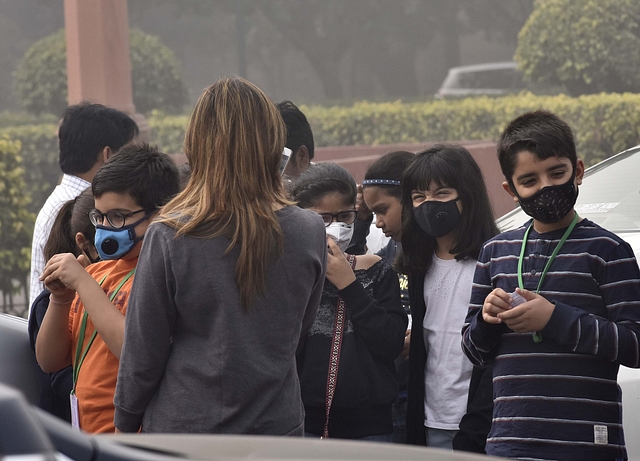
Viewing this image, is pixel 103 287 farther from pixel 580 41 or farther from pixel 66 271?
pixel 580 41

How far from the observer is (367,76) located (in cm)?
3547

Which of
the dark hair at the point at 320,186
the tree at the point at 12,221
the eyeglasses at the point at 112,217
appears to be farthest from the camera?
the tree at the point at 12,221

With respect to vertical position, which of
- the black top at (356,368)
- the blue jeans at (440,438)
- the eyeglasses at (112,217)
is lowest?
the blue jeans at (440,438)

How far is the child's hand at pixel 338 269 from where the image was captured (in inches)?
119

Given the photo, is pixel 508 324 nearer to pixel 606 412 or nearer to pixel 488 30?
pixel 606 412

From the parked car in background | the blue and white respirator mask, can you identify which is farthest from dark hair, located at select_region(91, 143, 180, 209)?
the parked car in background

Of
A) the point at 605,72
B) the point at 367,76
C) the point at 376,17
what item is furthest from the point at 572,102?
the point at 367,76

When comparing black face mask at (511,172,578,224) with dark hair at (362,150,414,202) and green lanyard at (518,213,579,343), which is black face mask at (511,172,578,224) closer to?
green lanyard at (518,213,579,343)

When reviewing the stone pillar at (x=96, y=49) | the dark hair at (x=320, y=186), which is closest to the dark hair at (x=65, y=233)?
the dark hair at (x=320, y=186)

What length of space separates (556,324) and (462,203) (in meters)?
0.83

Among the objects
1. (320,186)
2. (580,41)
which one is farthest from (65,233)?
(580,41)

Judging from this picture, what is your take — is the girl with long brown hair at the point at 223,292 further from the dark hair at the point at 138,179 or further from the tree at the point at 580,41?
the tree at the point at 580,41

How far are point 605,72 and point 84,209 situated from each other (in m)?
14.9

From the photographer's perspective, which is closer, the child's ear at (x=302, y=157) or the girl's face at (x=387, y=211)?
the girl's face at (x=387, y=211)
